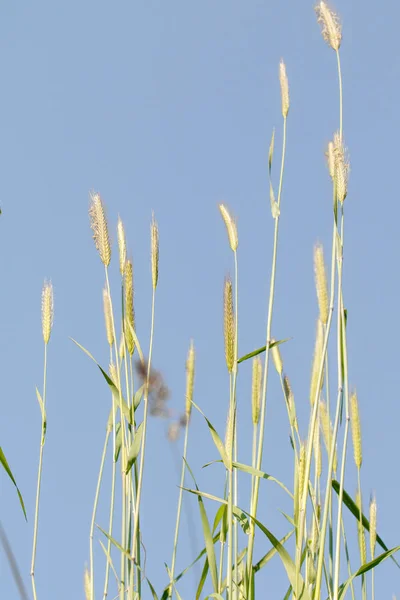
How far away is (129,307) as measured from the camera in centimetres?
175

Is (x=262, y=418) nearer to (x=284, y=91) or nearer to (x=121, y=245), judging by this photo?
(x=121, y=245)

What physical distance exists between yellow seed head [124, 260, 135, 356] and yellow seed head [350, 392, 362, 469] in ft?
1.65

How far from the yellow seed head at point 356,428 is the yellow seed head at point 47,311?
69cm

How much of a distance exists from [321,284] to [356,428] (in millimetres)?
332

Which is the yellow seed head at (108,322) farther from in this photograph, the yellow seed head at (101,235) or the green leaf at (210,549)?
the green leaf at (210,549)

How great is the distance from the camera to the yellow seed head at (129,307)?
1736 mm

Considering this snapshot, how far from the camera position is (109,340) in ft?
6.03

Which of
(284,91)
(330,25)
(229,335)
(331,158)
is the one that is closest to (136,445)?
(229,335)

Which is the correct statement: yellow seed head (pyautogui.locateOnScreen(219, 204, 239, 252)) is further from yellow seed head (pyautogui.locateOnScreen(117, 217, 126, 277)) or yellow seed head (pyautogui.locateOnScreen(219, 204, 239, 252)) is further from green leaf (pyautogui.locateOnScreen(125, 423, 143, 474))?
green leaf (pyautogui.locateOnScreen(125, 423, 143, 474))

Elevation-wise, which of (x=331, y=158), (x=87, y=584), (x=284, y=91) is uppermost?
(x=284, y=91)

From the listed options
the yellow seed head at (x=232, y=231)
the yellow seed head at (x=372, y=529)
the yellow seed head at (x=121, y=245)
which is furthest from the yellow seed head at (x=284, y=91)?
the yellow seed head at (x=372, y=529)

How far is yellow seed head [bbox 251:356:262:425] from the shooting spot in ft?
6.05

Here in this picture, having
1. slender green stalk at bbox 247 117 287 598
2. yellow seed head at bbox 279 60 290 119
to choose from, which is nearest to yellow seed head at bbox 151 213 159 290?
slender green stalk at bbox 247 117 287 598

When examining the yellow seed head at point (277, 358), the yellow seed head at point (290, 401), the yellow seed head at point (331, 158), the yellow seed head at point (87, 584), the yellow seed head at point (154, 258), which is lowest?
the yellow seed head at point (87, 584)
